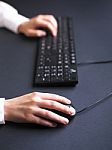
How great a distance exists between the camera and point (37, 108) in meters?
0.69

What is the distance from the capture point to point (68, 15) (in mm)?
1230

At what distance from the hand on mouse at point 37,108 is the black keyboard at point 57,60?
81 millimetres

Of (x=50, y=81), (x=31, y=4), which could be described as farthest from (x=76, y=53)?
(x=31, y=4)

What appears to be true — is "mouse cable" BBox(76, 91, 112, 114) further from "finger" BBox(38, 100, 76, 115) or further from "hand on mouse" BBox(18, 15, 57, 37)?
"hand on mouse" BBox(18, 15, 57, 37)

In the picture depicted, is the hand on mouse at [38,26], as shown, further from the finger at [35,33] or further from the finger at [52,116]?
the finger at [52,116]

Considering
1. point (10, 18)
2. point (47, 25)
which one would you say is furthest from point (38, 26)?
point (10, 18)

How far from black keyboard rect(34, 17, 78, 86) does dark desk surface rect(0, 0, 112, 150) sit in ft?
0.08

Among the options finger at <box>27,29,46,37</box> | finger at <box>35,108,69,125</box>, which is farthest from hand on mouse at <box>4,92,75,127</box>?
finger at <box>27,29,46,37</box>

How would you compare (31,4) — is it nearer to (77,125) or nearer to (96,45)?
(96,45)

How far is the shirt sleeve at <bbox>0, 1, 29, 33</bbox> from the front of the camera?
3.77ft

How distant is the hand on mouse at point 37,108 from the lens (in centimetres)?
67

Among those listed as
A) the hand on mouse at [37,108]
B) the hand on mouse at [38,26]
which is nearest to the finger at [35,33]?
the hand on mouse at [38,26]

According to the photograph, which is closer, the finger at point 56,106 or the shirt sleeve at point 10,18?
the finger at point 56,106

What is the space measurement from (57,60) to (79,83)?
0.39ft
